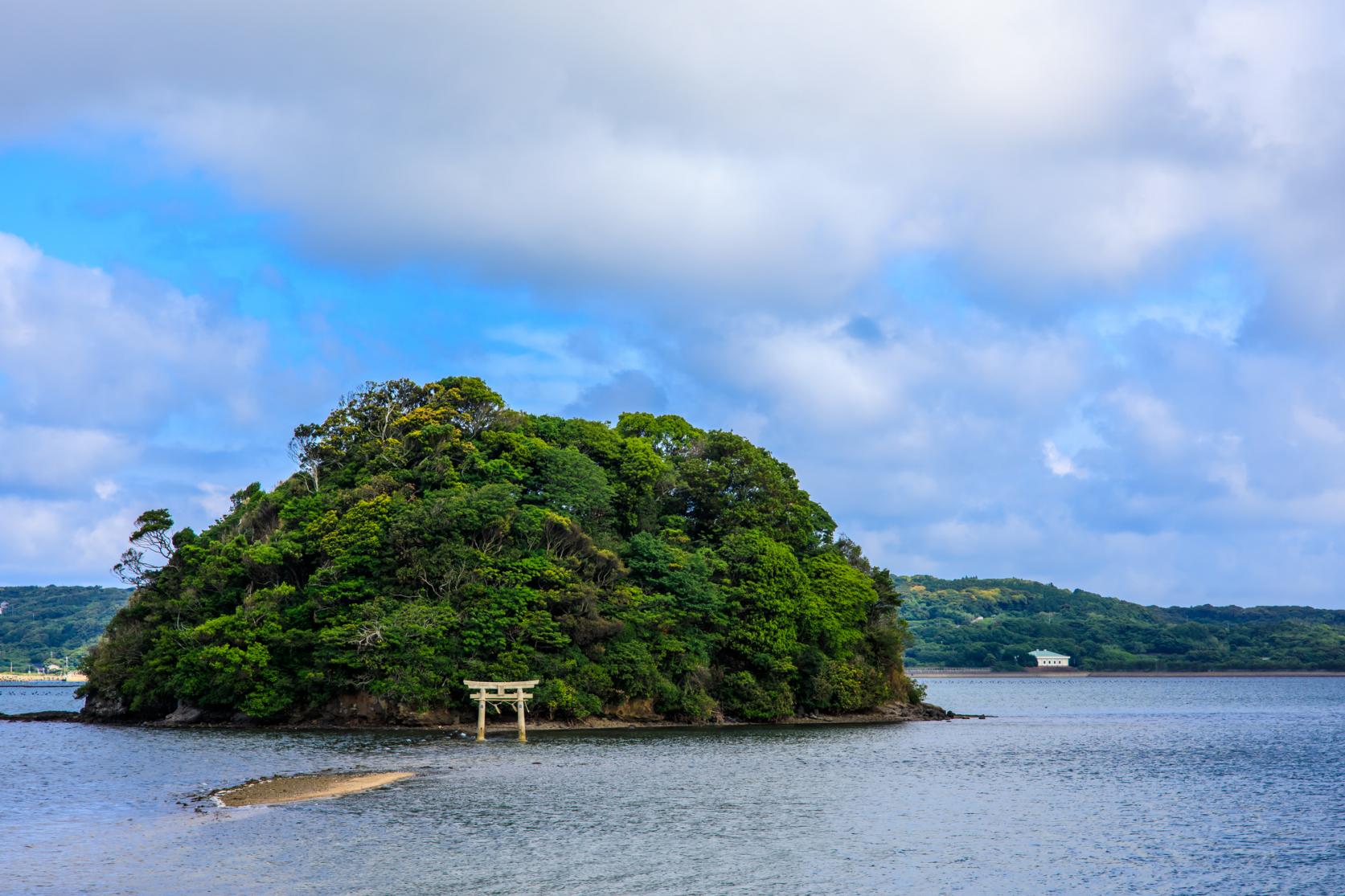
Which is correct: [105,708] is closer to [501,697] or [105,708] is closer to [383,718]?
[383,718]

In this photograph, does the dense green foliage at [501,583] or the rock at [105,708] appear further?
the rock at [105,708]

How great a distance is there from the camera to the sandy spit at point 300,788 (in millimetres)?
38781

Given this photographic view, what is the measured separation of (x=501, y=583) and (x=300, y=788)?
96.4 ft

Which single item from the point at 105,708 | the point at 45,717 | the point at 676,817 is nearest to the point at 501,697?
the point at 676,817

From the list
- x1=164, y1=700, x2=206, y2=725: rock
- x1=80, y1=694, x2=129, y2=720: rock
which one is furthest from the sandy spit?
x1=80, y1=694, x2=129, y2=720: rock

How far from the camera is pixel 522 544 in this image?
74562mm

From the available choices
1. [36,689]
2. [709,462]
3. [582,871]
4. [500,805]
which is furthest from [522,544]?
[36,689]

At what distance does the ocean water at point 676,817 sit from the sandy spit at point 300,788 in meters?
1.10

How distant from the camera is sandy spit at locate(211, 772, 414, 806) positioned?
127 feet

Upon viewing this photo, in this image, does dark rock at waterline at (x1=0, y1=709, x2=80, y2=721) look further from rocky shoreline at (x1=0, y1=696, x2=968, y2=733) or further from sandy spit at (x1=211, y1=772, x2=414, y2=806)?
sandy spit at (x1=211, y1=772, x2=414, y2=806)

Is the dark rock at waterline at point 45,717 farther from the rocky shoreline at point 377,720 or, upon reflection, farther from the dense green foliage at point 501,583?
the dense green foliage at point 501,583

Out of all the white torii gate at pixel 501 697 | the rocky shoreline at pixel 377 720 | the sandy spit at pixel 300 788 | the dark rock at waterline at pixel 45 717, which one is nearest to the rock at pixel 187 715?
the rocky shoreline at pixel 377 720

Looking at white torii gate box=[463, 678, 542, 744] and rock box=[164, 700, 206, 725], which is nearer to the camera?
white torii gate box=[463, 678, 542, 744]

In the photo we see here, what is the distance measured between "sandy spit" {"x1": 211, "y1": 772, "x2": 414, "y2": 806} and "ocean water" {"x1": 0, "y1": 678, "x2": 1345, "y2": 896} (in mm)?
1103
